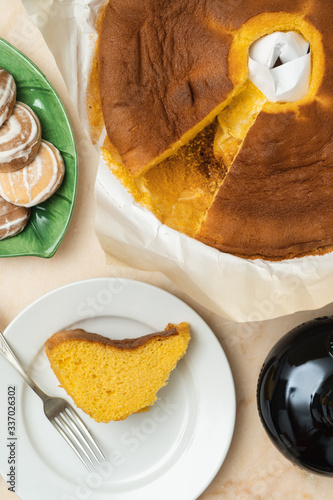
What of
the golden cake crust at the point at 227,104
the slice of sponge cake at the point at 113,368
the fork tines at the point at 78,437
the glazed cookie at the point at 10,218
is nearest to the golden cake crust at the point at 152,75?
the golden cake crust at the point at 227,104

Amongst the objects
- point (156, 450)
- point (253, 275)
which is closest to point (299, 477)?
point (156, 450)

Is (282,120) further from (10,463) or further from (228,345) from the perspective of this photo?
(10,463)

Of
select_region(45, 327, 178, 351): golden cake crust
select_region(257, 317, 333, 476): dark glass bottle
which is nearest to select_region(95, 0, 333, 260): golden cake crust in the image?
select_region(257, 317, 333, 476): dark glass bottle

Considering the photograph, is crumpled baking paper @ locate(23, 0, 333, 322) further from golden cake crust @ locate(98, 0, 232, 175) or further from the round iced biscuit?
the round iced biscuit

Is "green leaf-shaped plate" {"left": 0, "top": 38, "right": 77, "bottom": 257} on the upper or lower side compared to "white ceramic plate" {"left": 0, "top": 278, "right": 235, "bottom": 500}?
upper

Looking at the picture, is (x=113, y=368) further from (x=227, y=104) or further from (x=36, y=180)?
(x=227, y=104)
